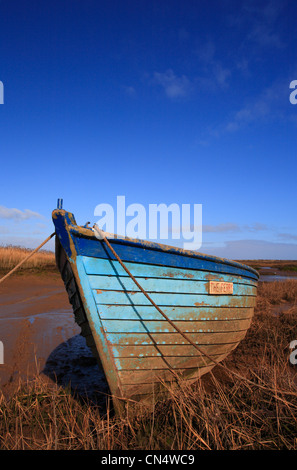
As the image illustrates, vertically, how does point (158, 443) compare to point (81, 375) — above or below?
above

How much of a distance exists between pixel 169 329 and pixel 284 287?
44.1 ft

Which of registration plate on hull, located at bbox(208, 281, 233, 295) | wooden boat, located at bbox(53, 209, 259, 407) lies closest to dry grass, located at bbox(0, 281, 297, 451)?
wooden boat, located at bbox(53, 209, 259, 407)

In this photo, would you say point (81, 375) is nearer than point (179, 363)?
No

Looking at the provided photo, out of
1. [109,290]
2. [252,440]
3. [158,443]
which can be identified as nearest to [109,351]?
[109,290]

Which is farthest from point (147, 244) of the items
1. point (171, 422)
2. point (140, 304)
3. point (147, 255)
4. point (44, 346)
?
point (44, 346)

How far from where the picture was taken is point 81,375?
15.9 ft

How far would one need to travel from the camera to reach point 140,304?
3.31m

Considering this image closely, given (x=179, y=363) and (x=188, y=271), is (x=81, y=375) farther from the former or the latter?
(x=188, y=271)

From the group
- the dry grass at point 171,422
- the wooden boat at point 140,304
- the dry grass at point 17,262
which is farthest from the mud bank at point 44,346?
the dry grass at point 17,262

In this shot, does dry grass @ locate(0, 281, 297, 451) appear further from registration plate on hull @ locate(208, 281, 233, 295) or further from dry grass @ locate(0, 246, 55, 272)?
dry grass @ locate(0, 246, 55, 272)

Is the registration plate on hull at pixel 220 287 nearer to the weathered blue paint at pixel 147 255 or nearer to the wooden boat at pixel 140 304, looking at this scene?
the wooden boat at pixel 140 304

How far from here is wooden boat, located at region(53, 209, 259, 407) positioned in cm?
309

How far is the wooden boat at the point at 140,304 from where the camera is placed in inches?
122

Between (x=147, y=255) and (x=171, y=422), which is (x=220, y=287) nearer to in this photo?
(x=147, y=255)
